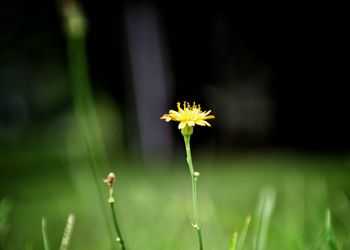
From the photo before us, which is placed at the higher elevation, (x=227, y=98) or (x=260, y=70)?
(x=260, y=70)

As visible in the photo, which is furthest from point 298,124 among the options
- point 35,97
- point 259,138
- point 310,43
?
point 35,97

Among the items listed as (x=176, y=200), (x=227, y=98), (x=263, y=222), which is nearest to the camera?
(x=263, y=222)

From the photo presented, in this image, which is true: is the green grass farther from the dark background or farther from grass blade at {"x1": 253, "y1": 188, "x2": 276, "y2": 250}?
the dark background

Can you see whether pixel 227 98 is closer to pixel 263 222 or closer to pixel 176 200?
pixel 176 200

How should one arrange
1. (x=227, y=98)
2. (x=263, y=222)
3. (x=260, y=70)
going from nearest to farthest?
(x=263, y=222) < (x=260, y=70) < (x=227, y=98)

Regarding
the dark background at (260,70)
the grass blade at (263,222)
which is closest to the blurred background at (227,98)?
the dark background at (260,70)

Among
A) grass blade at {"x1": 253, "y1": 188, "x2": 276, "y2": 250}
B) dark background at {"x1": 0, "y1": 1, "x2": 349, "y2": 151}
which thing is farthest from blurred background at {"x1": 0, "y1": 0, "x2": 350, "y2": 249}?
grass blade at {"x1": 253, "y1": 188, "x2": 276, "y2": 250}

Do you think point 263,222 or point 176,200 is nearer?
point 263,222

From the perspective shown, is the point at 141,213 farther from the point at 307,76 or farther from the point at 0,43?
the point at 0,43

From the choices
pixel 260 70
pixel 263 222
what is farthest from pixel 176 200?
pixel 260 70
